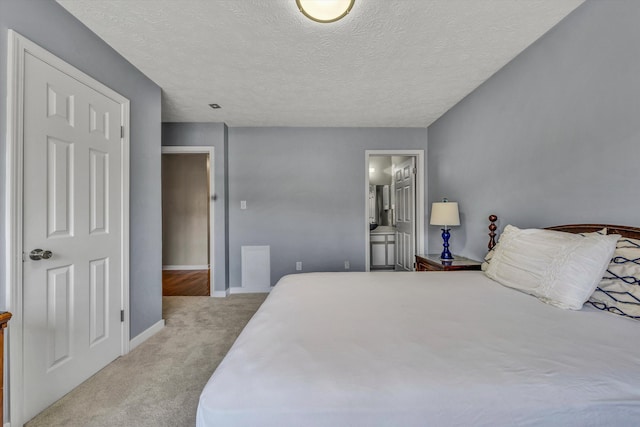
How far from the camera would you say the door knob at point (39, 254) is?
151 centimetres

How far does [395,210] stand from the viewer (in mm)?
5129

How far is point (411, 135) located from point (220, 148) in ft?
9.06

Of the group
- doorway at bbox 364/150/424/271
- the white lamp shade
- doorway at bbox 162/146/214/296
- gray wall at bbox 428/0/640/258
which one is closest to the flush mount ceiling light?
gray wall at bbox 428/0/640/258

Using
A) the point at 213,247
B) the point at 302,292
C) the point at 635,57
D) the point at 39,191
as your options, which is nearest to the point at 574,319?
the point at 302,292

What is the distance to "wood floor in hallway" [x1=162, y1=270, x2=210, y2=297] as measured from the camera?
4039 millimetres

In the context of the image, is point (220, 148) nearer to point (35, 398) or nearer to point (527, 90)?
point (35, 398)

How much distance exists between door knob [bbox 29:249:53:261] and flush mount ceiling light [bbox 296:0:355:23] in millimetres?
2038

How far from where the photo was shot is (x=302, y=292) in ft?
5.23

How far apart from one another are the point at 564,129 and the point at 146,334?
11.9ft

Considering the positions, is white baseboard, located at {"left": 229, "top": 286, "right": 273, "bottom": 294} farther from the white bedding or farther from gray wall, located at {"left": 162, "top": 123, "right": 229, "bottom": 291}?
the white bedding

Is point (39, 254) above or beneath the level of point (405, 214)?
beneath

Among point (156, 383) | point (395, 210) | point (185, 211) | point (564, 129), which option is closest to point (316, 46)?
point (564, 129)

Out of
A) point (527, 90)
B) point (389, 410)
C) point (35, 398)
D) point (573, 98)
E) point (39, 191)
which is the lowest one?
point (35, 398)

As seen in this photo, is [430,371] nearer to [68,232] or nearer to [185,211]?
[68,232]
